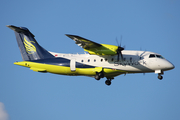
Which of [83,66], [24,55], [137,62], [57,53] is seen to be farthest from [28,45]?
[137,62]

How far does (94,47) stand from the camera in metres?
24.5

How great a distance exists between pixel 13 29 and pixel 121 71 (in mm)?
12121

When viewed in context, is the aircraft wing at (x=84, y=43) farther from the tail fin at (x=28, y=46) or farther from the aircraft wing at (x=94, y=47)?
the tail fin at (x=28, y=46)

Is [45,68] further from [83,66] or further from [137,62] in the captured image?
[137,62]

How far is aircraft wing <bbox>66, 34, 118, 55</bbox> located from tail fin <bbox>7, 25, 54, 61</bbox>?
174 inches

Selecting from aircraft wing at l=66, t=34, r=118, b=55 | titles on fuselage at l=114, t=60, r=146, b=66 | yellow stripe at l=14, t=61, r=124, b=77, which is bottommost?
yellow stripe at l=14, t=61, r=124, b=77

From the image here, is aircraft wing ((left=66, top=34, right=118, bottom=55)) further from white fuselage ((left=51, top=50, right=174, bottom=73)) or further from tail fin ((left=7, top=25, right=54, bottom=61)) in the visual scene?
tail fin ((left=7, top=25, right=54, bottom=61))

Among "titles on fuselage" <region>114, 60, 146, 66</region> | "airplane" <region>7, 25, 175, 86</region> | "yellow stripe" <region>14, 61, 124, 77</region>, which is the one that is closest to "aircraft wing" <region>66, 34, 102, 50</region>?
"airplane" <region>7, 25, 175, 86</region>

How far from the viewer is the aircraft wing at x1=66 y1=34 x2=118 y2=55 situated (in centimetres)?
2384

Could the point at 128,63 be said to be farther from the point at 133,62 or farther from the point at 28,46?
the point at 28,46

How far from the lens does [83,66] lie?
25.3 m

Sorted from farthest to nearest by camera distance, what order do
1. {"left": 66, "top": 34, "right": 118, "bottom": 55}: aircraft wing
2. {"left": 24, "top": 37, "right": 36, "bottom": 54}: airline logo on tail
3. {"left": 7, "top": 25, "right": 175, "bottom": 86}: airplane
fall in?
{"left": 24, "top": 37, "right": 36, "bottom": 54}: airline logo on tail
{"left": 7, "top": 25, "right": 175, "bottom": 86}: airplane
{"left": 66, "top": 34, "right": 118, "bottom": 55}: aircraft wing

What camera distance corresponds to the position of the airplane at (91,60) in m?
24.1

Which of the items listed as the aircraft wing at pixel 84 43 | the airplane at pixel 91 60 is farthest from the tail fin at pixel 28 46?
the aircraft wing at pixel 84 43
